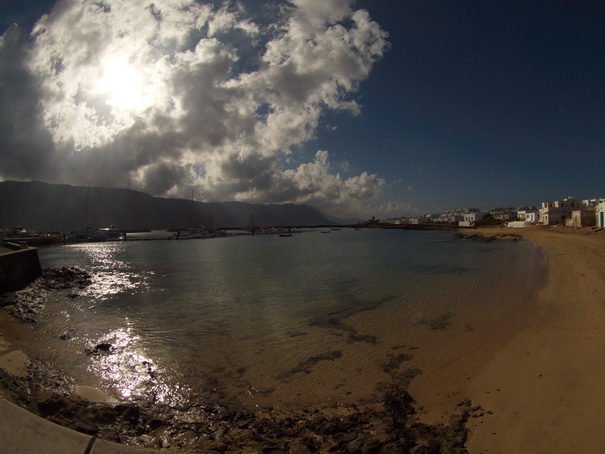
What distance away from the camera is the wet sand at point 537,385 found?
483 cm

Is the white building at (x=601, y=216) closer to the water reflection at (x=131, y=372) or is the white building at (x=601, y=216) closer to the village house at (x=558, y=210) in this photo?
the village house at (x=558, y=210)

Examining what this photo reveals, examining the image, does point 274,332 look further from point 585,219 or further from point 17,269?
point 585,219

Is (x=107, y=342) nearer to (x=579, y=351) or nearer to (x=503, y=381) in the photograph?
(x=503, y=381)

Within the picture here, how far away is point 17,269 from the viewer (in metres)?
19.3

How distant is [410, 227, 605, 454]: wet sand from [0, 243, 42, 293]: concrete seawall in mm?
22612

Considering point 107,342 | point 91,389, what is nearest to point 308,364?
point 91,389

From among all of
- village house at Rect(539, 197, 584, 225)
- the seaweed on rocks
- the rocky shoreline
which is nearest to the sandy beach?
the rocky shoreline

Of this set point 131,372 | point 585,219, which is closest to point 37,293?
point 131,372

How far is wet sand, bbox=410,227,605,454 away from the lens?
15.9ft

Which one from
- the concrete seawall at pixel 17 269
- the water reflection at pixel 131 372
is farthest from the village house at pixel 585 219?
the concrete seawall at pixel 17 269

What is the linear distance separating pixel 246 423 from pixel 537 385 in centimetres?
632

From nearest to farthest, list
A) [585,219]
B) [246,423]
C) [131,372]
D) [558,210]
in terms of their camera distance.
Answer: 1. [246,423]
2. [131,372]
3. [585,219]
4. [558,210]

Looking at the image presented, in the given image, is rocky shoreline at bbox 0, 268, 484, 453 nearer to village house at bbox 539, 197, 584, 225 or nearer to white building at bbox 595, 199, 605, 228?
white building at bbox 595, 199, 605, 228

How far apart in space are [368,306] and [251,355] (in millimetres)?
7071
